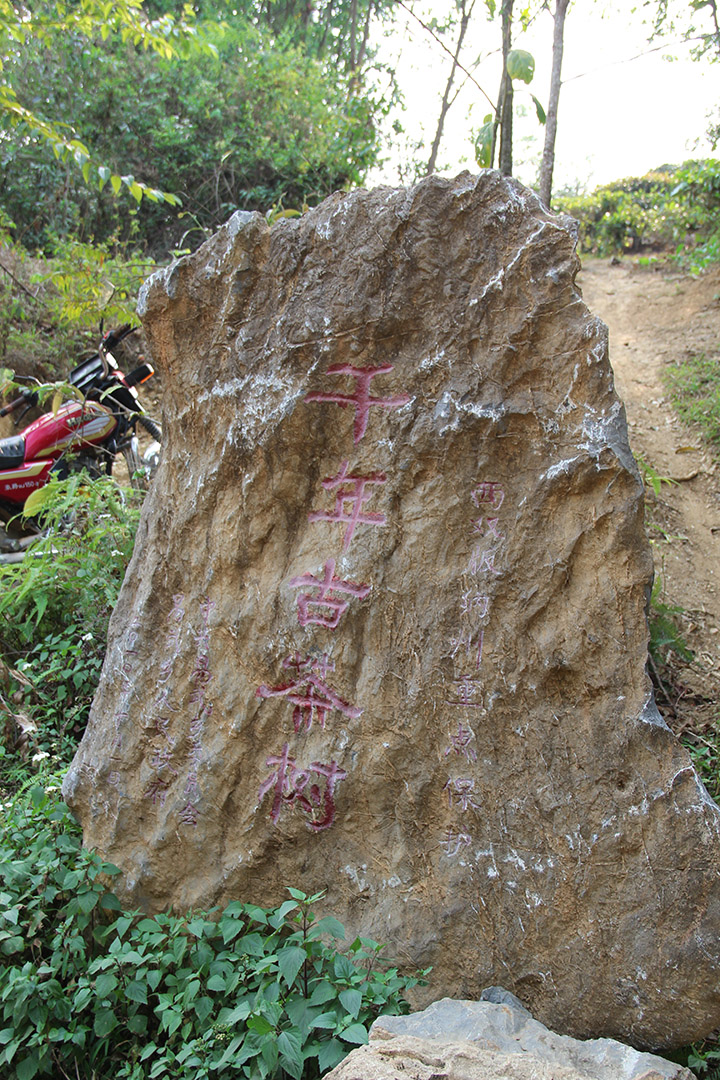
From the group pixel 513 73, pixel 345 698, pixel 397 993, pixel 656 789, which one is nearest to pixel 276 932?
pixel 397 993

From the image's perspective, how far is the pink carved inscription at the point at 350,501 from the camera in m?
2.47

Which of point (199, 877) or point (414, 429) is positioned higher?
point (414, 429)

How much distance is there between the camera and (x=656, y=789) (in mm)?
2162

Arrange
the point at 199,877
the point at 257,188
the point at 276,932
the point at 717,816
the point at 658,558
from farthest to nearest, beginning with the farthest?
1. the point at 257,188
2. the point at 658,558
3. the point at 199,877
4. the point at 276,932
5. the point at 717,816

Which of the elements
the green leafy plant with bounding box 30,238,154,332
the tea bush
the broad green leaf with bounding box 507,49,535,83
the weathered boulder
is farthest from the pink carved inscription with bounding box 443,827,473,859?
the tea bush

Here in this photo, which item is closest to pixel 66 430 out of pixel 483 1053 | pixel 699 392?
pixel 483 1053

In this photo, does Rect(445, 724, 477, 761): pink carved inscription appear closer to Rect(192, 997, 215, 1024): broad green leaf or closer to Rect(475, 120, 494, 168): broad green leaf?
Rect(192, 997, 215, 1024): broad green leaf

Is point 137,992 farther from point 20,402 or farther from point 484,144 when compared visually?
point 484,144

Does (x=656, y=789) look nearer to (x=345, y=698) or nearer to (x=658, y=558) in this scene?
(x=345, y=698)

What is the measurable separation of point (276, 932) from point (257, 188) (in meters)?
7.75

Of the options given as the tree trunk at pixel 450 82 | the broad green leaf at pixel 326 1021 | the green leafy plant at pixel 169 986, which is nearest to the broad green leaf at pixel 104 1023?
the green leafy plant at pixel 169 986

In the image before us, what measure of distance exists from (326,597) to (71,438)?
113 inches

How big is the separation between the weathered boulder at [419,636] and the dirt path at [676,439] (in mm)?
1426

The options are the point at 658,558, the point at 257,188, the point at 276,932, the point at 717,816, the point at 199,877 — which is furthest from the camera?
the point at 257,188
